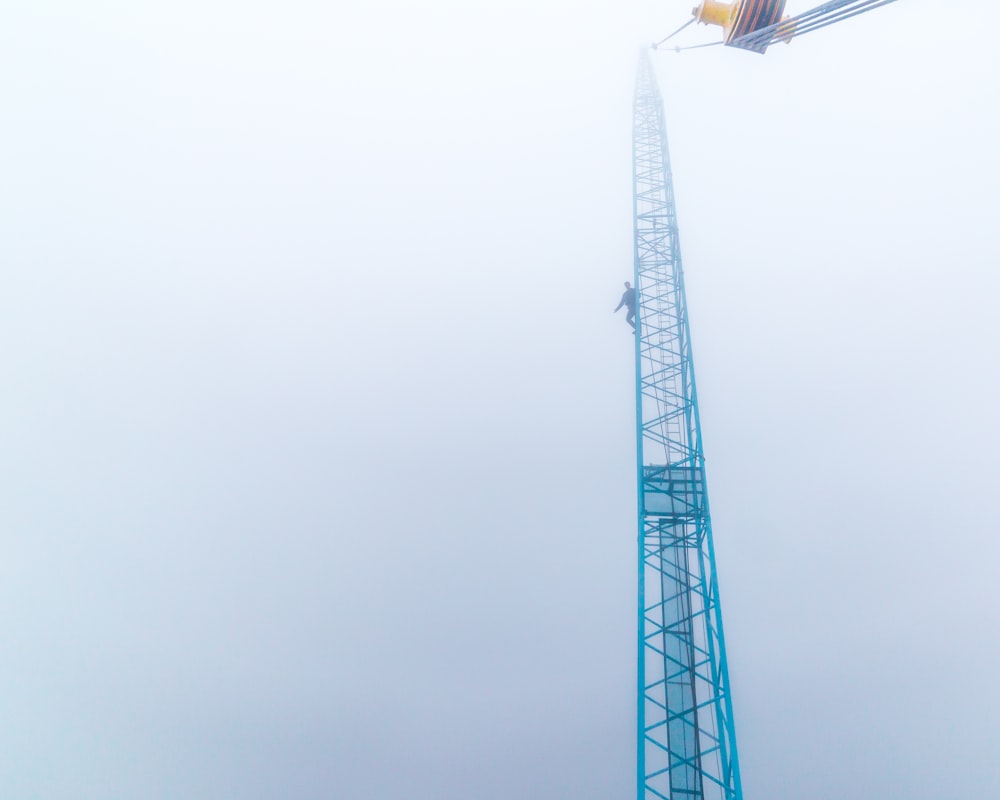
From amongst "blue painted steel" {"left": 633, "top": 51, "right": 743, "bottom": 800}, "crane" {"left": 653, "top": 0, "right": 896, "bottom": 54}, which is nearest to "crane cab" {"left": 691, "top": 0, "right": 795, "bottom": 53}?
"crane" {"left": 653, "top": 0, "right": 896, "bottom": 54}

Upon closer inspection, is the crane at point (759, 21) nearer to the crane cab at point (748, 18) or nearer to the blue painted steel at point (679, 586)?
the crane cab at point (748, 18)

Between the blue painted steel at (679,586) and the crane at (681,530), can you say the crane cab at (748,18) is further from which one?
the blue painted steel at (679,586)

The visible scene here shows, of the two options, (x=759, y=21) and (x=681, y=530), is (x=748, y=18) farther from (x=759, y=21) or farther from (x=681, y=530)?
(x=681, y=530)

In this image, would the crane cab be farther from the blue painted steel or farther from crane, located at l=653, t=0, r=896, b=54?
the blue painted steel

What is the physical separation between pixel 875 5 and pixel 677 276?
8.05 metres

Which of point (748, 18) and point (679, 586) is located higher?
point (748, 18)

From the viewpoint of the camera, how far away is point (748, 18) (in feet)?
28.1

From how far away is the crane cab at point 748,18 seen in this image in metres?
8.47

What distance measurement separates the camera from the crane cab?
8469 millimetres

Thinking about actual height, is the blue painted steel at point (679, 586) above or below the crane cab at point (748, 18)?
below

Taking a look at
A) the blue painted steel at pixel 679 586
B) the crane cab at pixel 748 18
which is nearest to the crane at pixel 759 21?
the crane cab at pixel 748 18

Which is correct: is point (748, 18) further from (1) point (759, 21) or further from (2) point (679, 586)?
(2) point (679, 586)

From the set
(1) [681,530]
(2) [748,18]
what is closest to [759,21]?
(2) [748,18]

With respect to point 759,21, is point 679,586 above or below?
below
